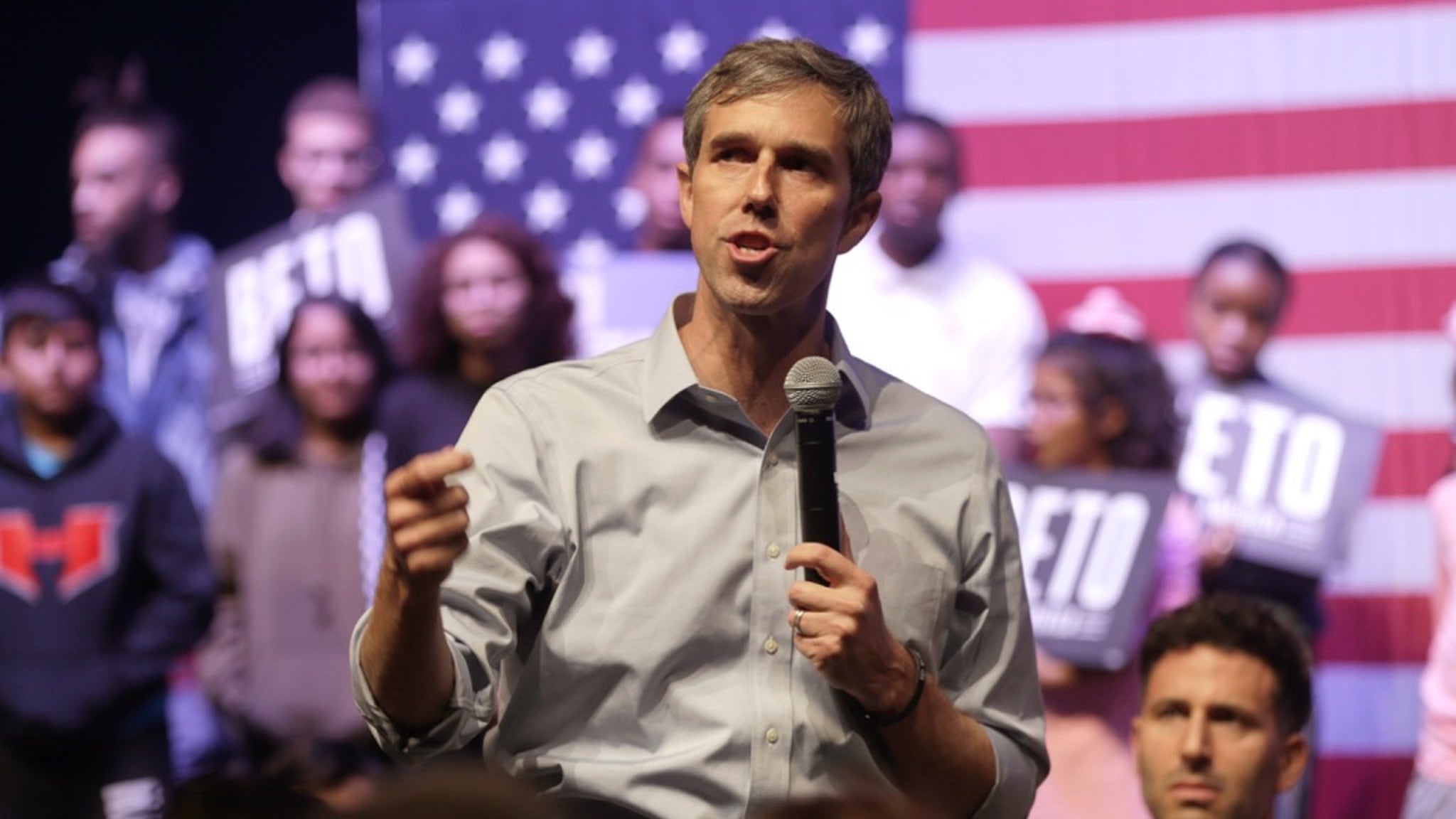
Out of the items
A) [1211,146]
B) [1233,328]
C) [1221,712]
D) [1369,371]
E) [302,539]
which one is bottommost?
[302,539]

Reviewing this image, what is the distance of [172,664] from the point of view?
17.0 ft

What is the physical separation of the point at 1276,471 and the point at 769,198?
353cm

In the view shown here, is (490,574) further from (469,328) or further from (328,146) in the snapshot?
(328,146)

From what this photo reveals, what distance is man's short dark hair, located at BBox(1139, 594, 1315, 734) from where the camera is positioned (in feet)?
10.3

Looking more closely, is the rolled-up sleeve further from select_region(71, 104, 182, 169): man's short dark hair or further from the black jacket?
select_region(71, 104, 182, 169): man's short dark hair

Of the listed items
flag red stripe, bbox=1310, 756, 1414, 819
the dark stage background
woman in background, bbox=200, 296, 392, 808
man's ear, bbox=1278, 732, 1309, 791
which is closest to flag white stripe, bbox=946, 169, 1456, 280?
flag red stripe, bbox=1310, 756, 1414, 819

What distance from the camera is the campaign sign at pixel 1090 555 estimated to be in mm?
4898

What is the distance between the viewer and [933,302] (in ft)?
17.7

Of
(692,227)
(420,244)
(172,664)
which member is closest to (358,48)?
(420,244)

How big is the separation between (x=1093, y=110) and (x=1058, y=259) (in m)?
0.46

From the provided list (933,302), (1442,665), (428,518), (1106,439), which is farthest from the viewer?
(933,302)

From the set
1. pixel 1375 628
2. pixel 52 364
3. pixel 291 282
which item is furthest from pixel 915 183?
pixel 52 364

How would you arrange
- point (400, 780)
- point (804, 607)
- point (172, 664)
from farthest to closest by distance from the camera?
1. point (172, 664)
2. point (804, 607)
3. point (400, 780)

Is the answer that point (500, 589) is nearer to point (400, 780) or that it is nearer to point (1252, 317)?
point (400, 780)
